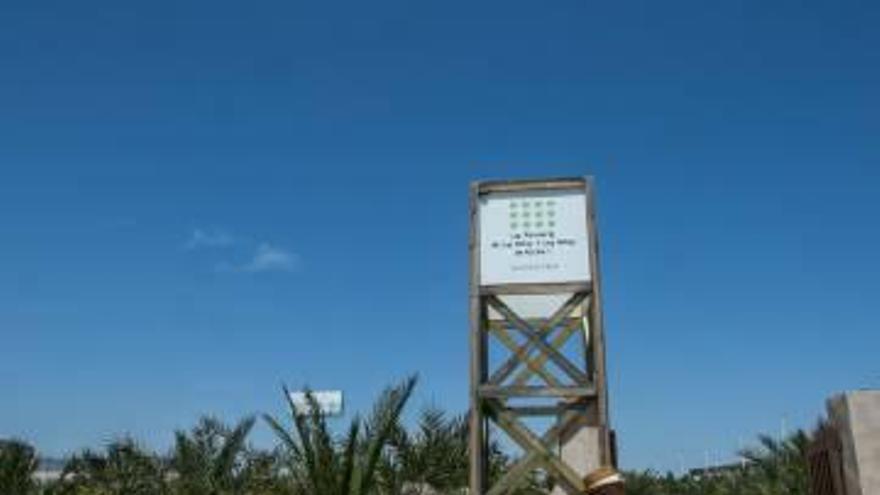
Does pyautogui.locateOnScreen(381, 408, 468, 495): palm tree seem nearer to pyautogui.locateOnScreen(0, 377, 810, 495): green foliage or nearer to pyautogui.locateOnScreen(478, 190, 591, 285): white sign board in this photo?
pyautogui.locateOnScreen(0, 377, 810, 495): green foliage

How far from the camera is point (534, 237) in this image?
979cm

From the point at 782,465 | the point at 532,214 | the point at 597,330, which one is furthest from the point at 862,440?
the point at 782,465

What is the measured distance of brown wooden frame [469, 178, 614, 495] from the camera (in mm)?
9242

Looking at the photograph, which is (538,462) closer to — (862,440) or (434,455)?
(862,440)

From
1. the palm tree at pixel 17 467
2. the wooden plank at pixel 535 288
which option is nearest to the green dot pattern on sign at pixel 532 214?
Answer: the wooden plank at pixel 535 288

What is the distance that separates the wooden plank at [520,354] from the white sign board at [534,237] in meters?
0.49

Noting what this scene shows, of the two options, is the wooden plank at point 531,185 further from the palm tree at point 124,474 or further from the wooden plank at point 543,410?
the palm tree at point 124,474

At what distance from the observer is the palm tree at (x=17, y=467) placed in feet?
67.4

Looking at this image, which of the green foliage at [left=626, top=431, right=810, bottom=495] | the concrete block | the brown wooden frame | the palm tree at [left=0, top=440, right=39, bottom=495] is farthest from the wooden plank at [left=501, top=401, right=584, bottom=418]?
the palm tree at [left=0, top=440, right=39, bottom=495]

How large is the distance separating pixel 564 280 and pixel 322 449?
291 cm

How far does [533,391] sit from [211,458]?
15944mm

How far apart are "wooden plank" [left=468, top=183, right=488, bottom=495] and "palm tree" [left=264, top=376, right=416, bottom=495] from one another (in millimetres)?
1105

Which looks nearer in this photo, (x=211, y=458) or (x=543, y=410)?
(x=543, y=410)

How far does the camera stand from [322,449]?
27.6ft
